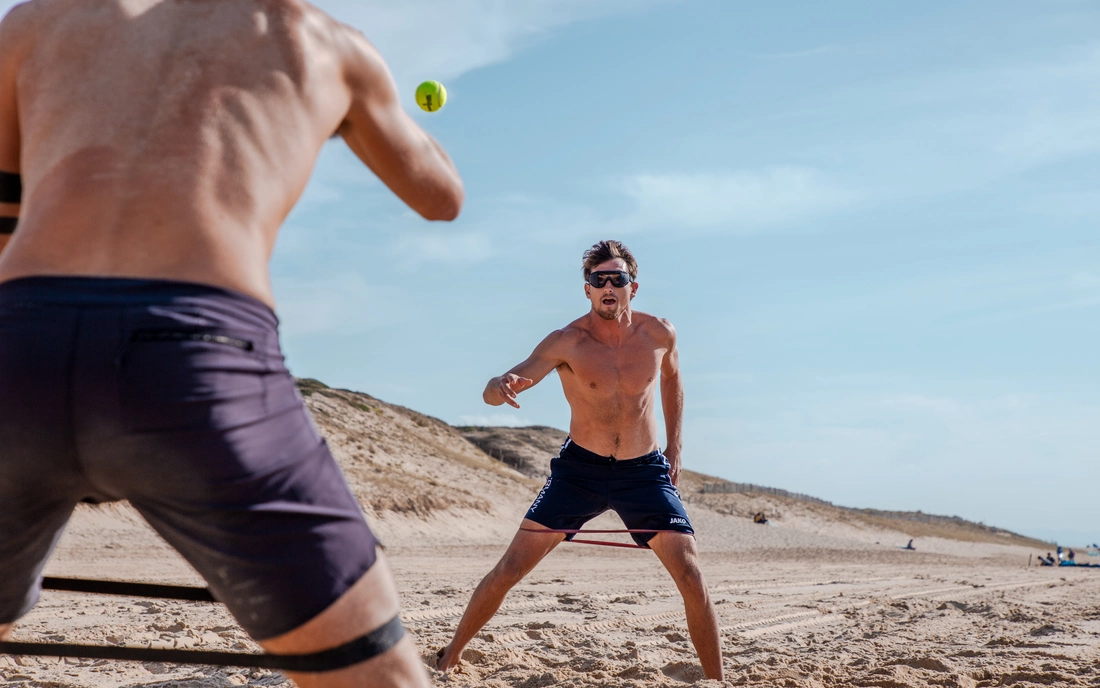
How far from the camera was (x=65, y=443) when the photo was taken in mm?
1622

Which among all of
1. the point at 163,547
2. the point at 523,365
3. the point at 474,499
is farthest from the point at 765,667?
the point at 474,499

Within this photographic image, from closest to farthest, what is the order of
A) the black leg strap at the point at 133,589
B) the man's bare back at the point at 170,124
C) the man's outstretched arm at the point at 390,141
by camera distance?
the man's bare back at the point at 170,124 < the man's outstretched arm at the point at 390,141 < the black leg strap at the point at 133,589

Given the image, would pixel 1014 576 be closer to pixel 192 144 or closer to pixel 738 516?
pixel 192 144

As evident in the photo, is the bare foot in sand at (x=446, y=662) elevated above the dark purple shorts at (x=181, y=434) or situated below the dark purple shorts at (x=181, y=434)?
below

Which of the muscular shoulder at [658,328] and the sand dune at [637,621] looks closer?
the sand dune at [637,621]

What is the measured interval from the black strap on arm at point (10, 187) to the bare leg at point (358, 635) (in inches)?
43.0

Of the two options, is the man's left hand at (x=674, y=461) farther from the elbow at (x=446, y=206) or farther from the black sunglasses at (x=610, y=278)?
the elbow at (x=446, y=206)

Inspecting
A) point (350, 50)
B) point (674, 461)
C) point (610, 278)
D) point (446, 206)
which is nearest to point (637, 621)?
point (674, 461)

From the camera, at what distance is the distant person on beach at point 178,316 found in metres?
1.60

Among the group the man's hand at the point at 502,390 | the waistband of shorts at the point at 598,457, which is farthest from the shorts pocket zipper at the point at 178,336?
the waistband of shorts at the point at 598,457

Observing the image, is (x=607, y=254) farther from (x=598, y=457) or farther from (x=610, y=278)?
(x=598, y=457)

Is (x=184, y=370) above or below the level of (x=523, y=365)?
below

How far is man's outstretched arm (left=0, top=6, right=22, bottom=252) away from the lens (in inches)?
75.1

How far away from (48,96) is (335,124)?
0.53m
